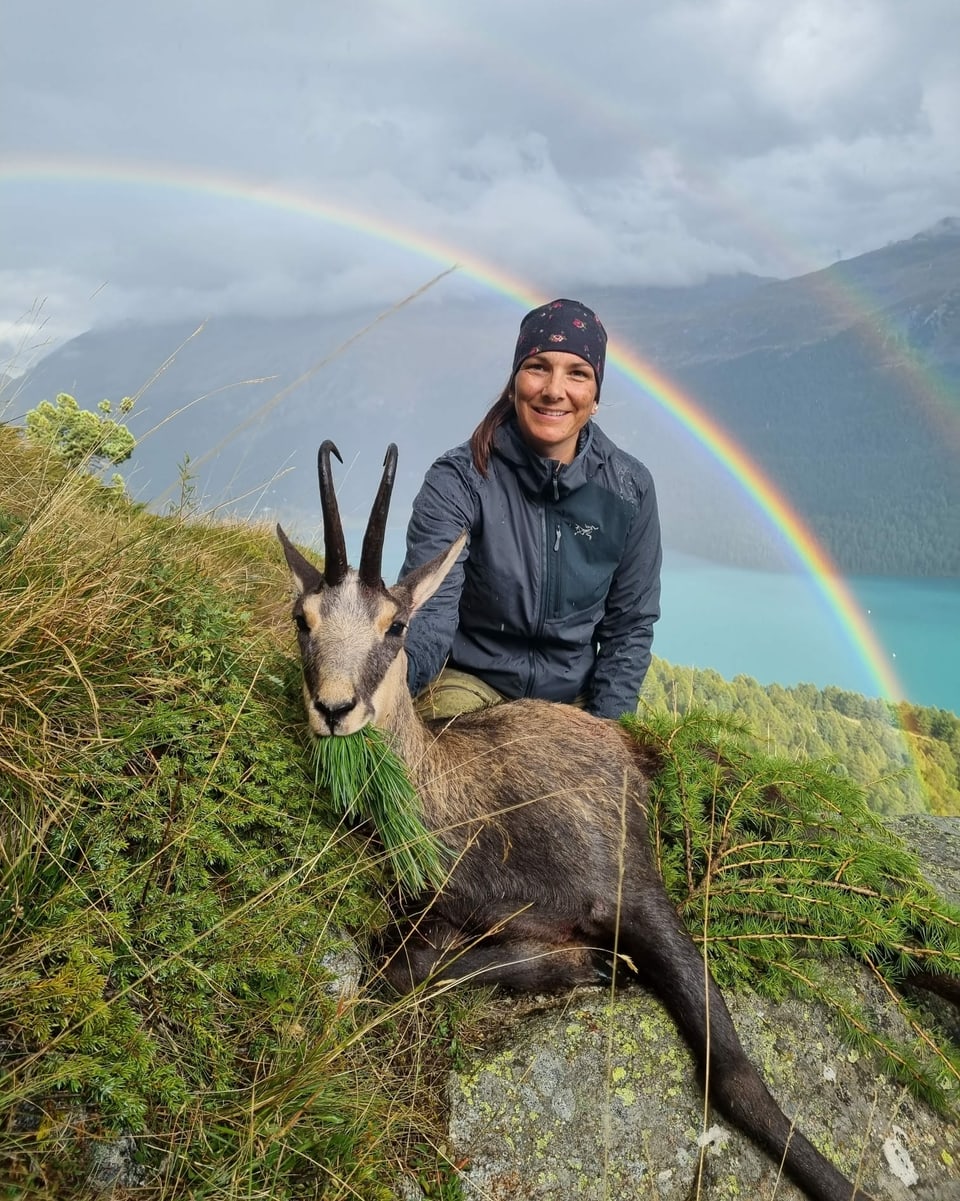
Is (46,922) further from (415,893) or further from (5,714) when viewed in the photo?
(415,893)

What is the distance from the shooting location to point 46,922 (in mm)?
2650

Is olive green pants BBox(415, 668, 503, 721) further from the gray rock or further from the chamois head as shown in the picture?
→ the gray rock

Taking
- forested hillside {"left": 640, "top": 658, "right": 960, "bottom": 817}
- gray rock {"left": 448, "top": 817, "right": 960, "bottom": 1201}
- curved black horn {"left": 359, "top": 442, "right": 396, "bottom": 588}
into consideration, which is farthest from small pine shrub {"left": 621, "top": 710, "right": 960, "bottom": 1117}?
curved black horn {"left": 359, "top": 442, "right": 396, "bottom": 588}

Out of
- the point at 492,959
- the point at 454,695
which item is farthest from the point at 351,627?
the point at 454,695

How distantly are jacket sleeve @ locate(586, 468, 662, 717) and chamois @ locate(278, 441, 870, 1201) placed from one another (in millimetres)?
1872

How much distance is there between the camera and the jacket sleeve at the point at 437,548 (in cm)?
504

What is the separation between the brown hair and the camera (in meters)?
5.85

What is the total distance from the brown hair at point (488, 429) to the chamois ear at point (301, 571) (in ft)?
6.38

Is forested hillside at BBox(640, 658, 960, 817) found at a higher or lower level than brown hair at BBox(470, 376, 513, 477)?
lower

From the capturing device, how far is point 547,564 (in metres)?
5.89

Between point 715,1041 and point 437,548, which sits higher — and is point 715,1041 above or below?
below

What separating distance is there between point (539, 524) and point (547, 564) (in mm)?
292

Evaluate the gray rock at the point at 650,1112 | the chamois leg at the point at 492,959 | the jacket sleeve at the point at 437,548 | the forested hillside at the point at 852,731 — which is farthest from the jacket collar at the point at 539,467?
the gray rock at the point at 650,1112

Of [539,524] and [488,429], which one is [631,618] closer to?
[539,524]
